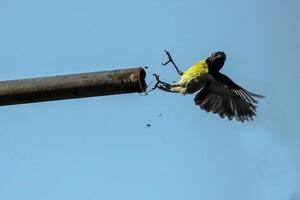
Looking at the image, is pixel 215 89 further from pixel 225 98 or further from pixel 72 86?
pixel 72 86

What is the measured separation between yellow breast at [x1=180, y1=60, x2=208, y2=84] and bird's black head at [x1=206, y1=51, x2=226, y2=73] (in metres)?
0.05

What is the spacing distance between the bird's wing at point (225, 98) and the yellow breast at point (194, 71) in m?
0.12

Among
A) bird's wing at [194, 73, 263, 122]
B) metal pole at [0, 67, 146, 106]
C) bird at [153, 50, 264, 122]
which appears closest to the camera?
metal pole at [0, 67, 146, 106]

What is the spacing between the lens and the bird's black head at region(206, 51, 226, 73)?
6.39 metres

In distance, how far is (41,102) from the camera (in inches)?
167

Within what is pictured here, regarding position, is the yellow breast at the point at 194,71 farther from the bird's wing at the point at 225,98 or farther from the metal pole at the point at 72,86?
the metal pole at the point at 72,86

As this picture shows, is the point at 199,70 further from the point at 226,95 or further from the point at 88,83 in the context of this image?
the point at 88,83

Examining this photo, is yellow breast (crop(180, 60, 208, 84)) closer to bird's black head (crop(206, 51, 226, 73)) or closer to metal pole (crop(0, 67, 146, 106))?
bird's black head (crop(206, 51, 226, 73))

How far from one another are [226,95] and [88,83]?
3343 mm

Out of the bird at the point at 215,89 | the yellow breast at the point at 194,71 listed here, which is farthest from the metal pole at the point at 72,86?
the yellow breast at the point at 194,71

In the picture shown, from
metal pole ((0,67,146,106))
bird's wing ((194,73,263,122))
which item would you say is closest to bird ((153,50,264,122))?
bird's wing ((194,73,263,122))

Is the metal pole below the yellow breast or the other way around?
below

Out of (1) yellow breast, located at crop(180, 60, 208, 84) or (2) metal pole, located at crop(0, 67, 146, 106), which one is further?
(1) yellow breast, located at crop(180, 60, 208, 84)

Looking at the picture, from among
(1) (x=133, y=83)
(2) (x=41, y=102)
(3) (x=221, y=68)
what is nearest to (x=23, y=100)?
(2) (x=41, y=102)
